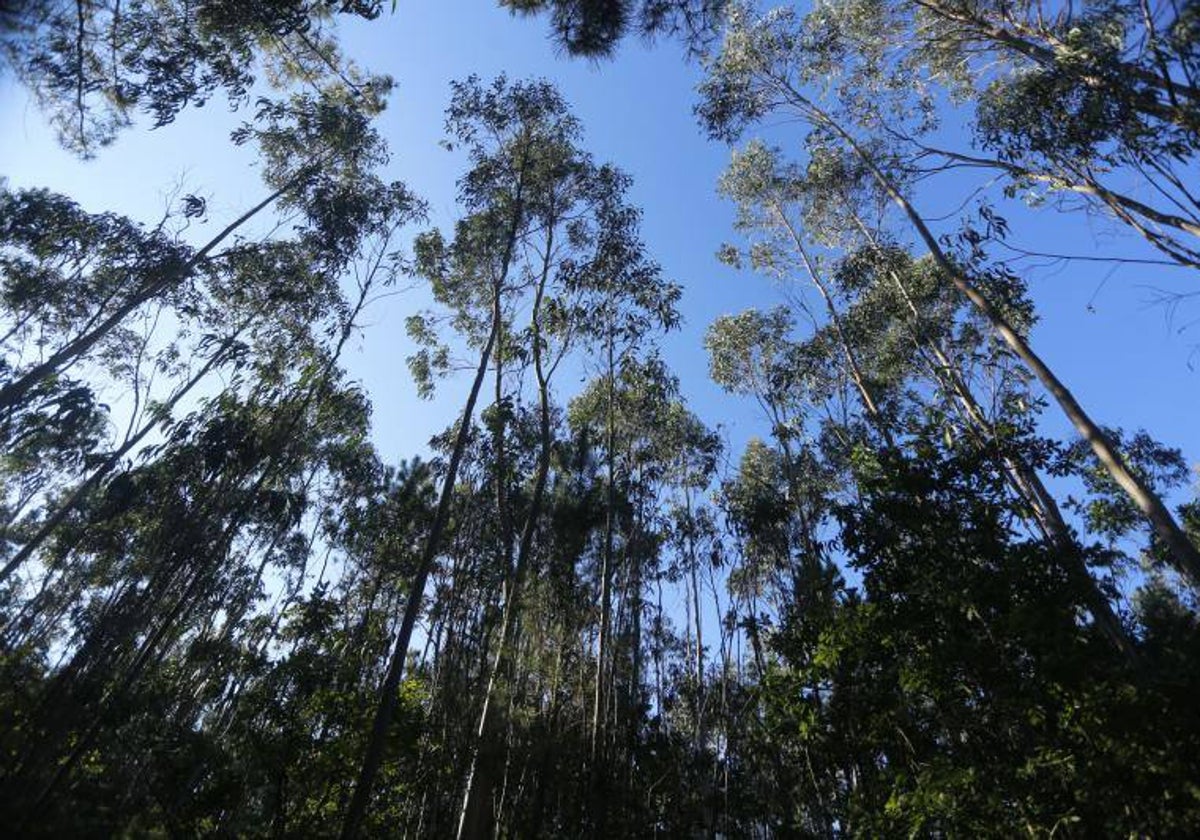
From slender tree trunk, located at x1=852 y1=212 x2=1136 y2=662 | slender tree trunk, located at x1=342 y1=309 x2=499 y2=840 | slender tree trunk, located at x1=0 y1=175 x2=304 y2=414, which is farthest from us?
slender tree trunk, located at x1=0 y1=175 x2=304 y2=414

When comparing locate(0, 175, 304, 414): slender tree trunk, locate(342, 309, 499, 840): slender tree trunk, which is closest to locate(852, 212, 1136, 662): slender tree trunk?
locate(342, 309, 499, 840): slender tree trunk

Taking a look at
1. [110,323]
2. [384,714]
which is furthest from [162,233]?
[384,714]

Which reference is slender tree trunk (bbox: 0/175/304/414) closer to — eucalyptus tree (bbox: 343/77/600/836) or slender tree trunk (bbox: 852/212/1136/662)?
eucalyptus tree (bbox: 343/77/600/836)

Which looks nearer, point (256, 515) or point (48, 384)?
point (48, 384)

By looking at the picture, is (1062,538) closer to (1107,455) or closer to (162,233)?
(1107,455)

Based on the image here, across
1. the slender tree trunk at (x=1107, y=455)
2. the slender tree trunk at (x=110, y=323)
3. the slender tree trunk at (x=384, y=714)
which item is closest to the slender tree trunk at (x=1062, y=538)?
the slender tree trunk at (x=1107, y=455)

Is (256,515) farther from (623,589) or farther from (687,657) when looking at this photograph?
(687,657)

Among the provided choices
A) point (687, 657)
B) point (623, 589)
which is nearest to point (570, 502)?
point (623, 589)

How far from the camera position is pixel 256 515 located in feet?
48.2

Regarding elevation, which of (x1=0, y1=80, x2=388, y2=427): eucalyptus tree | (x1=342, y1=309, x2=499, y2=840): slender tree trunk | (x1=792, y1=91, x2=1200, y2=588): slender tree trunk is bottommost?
(x1=342, y1=309, x2=499, y2=840): slender tree trunk

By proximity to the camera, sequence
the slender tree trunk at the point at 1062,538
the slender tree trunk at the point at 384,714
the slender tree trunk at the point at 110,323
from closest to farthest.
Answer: the slender tree trunk at the point at 1062,538, the slender tree trunk at the point at 384,714, the slender tree trunk at the point at 110,323

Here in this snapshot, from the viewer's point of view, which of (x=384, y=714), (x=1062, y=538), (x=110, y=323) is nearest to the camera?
(x=1062, y=538)

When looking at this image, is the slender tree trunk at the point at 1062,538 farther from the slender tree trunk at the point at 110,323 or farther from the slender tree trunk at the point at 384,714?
the slender tree trunk at the point at 110,323

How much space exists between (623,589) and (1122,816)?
12539 mm
